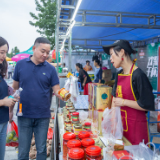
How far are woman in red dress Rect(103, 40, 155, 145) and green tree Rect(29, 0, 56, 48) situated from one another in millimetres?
12682

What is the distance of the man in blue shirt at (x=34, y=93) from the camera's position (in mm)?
1968

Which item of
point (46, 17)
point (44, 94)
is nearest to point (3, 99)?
point (44, 94)

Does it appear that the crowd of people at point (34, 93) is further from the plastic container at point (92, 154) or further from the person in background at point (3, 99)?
the plastic container at point (92, 154)

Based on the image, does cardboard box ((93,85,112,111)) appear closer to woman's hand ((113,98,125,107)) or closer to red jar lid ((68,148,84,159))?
woman's hand ((113,98,125,107))

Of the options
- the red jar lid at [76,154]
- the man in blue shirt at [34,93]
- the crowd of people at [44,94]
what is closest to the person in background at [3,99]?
the crowd of people at [44,94]

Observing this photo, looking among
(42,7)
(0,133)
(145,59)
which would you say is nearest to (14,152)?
(0,133)

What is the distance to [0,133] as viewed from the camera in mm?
1781

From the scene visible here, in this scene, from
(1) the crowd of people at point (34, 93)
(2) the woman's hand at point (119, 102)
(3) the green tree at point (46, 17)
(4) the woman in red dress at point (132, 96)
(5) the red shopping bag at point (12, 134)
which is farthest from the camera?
(3) the green tree at point (46, 17)

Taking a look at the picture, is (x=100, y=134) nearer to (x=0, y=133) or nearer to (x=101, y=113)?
(x=101, y=113)

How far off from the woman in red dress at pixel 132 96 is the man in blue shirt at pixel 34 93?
2.99 feet

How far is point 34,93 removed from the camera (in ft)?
6.48

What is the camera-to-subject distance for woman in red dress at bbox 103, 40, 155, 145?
5.01 ft

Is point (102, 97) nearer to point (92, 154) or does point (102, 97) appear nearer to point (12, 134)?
point (92, 154)

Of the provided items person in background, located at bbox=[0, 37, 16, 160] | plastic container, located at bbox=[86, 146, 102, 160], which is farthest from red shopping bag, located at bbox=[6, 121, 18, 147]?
plastic container, located at bbox=[86, 146, 102, 160]
